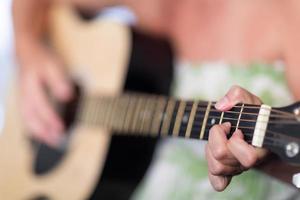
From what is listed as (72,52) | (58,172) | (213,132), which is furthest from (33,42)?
(213,132)

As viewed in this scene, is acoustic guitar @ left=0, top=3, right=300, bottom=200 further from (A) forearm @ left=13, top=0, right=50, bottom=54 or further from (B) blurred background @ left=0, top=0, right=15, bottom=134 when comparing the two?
(B) blurred background @ left=0, top=0, right=15, bottom=134

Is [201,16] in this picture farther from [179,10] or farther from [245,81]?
[245,81]

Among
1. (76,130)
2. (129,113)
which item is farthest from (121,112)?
(76,130)

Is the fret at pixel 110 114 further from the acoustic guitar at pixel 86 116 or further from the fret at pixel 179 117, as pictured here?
the fret at pixel 179 117

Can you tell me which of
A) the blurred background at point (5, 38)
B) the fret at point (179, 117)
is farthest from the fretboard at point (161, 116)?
the blurred background at point (5, 38)

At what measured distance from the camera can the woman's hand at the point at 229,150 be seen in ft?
1.38

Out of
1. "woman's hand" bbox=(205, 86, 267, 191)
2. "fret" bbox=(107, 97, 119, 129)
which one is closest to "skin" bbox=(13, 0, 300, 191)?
"woman's hand" bbox=(205, 86, 267, 191)

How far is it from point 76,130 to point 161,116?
0.26 m

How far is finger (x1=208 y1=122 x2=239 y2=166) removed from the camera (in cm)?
43

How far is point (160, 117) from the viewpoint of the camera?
23.2 inches

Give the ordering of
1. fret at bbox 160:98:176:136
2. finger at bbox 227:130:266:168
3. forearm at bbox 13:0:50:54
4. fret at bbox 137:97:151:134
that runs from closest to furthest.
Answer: finger at bbox 227:130:266:168
fret at bbox 160:98:176:136
fret at bbox 137:97:151:134
forearm at bbox 13:0:50:54

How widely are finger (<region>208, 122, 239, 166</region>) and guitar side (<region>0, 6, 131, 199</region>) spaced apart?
337 millimetres

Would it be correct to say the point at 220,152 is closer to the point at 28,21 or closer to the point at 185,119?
the point at 185,119

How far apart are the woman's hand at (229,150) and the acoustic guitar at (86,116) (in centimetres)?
11
